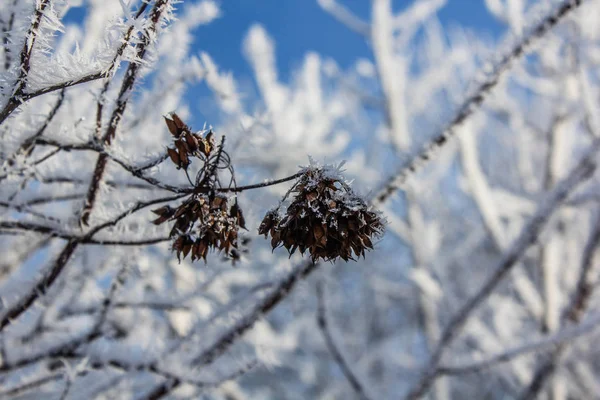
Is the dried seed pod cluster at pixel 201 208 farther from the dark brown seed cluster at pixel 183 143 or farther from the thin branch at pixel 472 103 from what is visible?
the thin branch at pixel 472 103

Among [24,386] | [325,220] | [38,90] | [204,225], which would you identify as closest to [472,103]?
[325,220]

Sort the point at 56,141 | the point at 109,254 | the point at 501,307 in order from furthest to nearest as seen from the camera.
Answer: the point at 501,307 → the point at 109,254 → the point at 56,141

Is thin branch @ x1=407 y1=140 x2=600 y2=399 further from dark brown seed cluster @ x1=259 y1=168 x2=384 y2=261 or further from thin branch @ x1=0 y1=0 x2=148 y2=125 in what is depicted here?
thin branch @ x1=0 y1=0 x2=148 y2=125

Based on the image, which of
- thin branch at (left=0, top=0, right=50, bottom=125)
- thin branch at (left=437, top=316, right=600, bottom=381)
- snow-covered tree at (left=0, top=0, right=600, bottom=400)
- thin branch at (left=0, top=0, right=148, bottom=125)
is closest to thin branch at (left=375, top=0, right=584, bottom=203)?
snow-covered tree at (left=0, top=0, right=600, bottom=400)

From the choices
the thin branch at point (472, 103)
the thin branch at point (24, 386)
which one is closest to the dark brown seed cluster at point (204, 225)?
the thin branch at point (472, 103)

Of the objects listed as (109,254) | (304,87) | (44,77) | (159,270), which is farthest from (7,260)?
(304,87)

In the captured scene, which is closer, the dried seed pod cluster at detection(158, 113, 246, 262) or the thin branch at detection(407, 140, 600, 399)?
the dried seed pod cluster at detection(158, 113, 246, 262)

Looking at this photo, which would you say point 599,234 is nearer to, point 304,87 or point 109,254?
point 109,254
